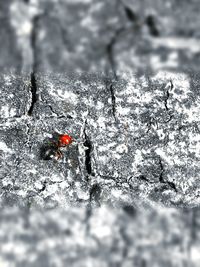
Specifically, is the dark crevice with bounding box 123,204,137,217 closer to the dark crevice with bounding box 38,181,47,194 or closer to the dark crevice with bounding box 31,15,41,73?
the dark crevice with bounding box 38,181,47,194

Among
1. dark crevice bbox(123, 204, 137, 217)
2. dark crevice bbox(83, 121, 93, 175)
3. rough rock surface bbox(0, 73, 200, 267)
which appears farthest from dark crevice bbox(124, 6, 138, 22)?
dark crevice bbox(123, 204, 137, 217)

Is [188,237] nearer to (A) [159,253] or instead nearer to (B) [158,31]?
(A) [159,253]

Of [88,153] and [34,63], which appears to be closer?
[88,153]

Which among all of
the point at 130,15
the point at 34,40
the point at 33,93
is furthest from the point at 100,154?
the point at 130,15

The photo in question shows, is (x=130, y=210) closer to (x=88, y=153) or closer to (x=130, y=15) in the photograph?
(x=88, y=153)

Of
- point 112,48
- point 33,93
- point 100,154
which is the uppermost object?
point 112,48

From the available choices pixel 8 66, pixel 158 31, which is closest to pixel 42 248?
pixel 8 66

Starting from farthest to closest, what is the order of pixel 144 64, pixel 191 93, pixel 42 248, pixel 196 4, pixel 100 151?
pixel 196 4 < pixel 144 64 < pixel 191 93 < pixel 100 151 < pixel 42 248

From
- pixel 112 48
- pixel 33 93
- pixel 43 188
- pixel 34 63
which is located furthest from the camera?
pixel 112 48
